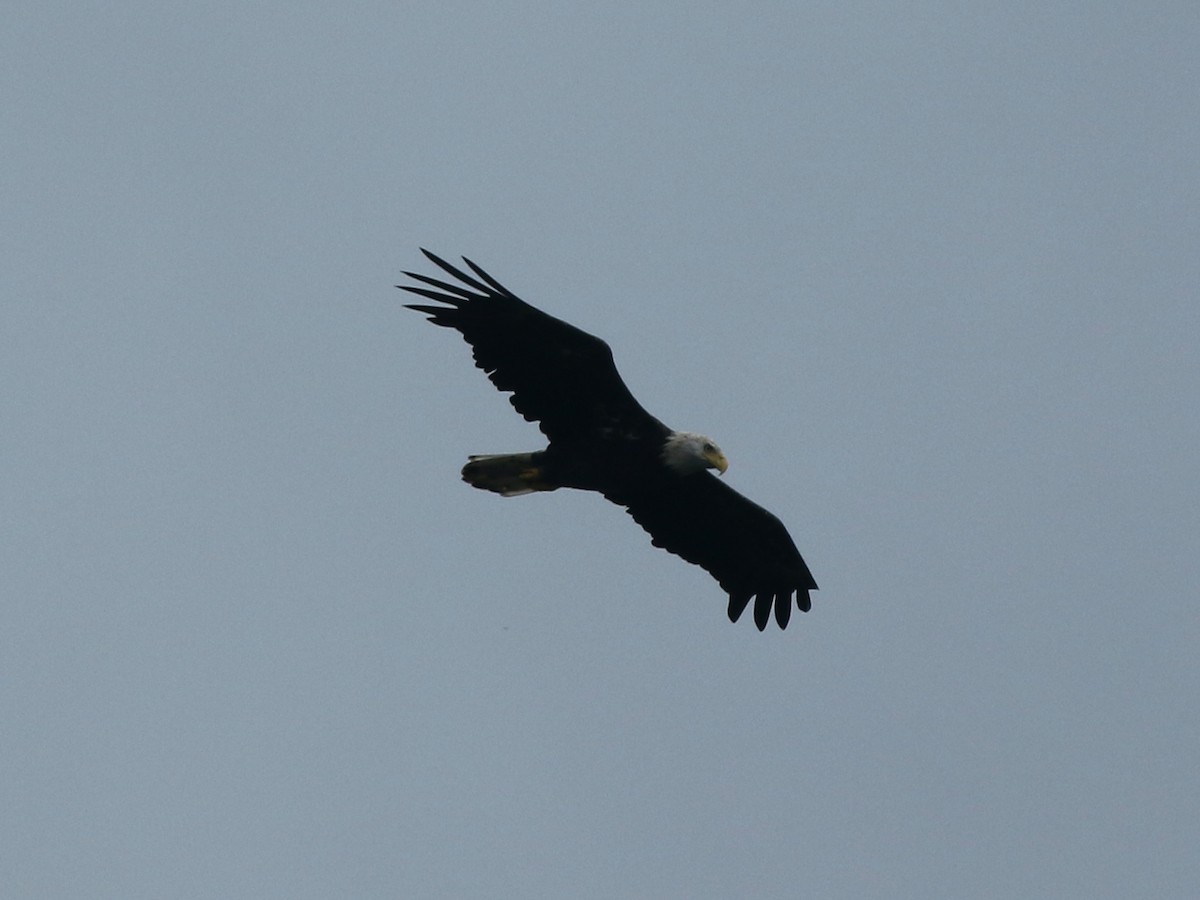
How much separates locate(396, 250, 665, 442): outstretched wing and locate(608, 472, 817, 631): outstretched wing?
1549 millimetres

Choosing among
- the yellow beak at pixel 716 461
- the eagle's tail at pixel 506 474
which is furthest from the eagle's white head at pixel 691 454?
the eagle's tail at pixel 506 474

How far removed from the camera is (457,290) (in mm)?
18250

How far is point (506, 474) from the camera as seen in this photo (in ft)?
63.4

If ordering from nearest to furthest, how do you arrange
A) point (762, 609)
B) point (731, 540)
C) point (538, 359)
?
point (538, 359) < point (731, 540) < point (762, 609)

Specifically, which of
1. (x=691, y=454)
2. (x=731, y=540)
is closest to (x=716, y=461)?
(x=691, y=454)

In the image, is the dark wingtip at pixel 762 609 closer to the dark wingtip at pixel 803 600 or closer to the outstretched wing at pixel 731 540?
the outstretched wing at pixel 731 540

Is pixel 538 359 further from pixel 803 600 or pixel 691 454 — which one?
pixel 803 600

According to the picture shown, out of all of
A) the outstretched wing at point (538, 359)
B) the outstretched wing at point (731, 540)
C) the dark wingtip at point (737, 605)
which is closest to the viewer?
the outstretched wing at point (538, 359)

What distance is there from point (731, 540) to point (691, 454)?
203 cm

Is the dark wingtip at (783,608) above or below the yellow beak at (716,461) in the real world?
below

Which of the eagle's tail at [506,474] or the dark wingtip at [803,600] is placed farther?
the dark wingtip at [803,600]

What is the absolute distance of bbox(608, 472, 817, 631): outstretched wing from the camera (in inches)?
799

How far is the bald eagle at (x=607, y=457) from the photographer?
60.0 ft

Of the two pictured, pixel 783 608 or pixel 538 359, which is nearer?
pixel 538 359
